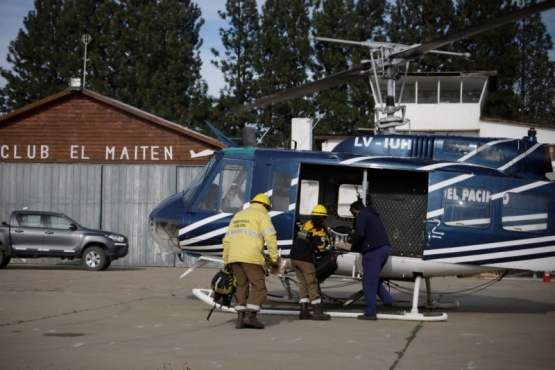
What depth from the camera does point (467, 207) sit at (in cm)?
1478

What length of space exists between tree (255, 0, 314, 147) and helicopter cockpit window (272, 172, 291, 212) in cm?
4038

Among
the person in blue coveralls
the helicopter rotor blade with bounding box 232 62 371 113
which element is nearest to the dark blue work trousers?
the person in blue coveralls

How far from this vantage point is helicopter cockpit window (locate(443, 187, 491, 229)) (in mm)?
14750

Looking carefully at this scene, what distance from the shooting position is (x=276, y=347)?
36.2 ft

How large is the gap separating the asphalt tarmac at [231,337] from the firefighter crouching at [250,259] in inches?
13.1

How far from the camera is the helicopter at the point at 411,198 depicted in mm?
14758

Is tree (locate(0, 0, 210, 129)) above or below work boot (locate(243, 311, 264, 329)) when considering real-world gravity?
above

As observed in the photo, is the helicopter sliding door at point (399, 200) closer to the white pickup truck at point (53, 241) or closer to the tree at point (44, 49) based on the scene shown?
the white pickup truck at point (53, 241)

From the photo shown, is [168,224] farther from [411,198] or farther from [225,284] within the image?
[411,198]

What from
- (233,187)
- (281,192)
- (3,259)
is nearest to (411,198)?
(281,192)

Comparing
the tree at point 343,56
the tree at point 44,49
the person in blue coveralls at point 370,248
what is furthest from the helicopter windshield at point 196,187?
the tree at point 44,49

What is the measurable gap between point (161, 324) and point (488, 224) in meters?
5.60

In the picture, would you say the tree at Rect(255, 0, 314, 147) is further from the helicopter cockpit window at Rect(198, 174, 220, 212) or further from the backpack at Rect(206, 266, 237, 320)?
the backpack at Rect(206, 266, 237, 320)

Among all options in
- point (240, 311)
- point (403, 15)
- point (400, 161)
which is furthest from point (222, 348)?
point (403, 15)
